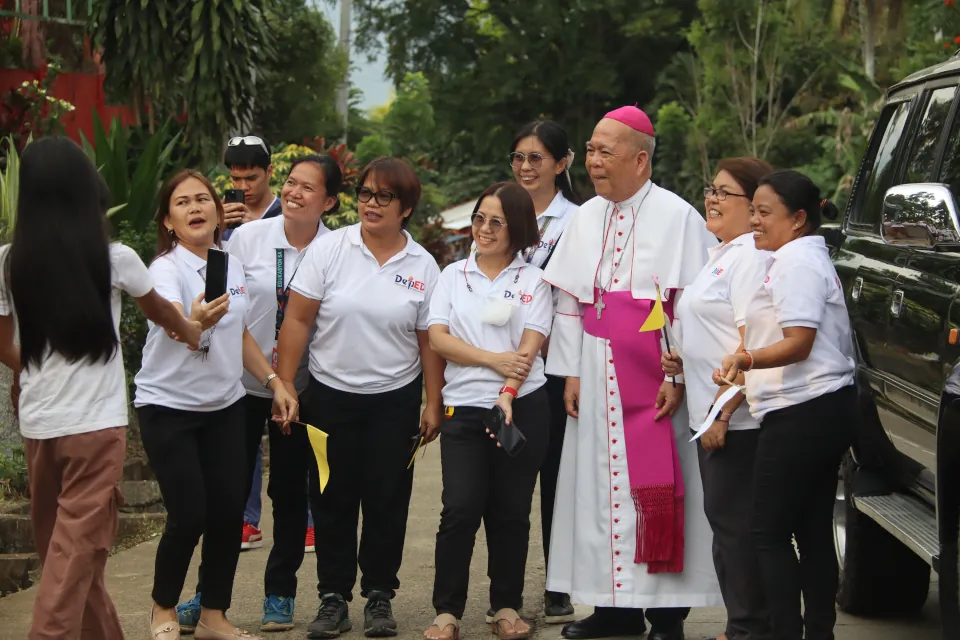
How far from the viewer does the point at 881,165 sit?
5973 millimetres

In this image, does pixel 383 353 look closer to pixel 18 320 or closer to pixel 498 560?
pixel 498 560

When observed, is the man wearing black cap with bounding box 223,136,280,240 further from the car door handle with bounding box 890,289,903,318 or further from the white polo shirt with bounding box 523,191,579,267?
the car door handle with bounding box 890,289,903,318

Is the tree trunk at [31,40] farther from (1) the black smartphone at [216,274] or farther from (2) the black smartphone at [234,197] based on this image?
(1) the black smartphone at [216,274]

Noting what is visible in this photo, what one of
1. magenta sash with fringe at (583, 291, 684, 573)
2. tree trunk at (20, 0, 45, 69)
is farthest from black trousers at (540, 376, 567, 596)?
tree trunk at (20, 0, 45, 69)

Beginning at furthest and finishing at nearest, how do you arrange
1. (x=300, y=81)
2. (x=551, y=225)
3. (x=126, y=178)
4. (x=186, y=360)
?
(x=300, y=81), (x=126, y=178), (x=551, y=225), (x=186, y=360)

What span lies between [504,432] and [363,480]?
690 millimetres

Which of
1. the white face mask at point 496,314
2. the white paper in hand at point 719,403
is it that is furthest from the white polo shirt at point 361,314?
the white paper in hand at point 719,403

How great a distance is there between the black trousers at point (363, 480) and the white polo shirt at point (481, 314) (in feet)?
0.81

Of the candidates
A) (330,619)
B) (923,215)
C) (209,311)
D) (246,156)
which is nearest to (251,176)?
(246,156)

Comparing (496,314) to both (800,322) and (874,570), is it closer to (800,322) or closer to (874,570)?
(800,322)

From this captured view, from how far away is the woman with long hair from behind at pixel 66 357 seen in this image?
4367 mm

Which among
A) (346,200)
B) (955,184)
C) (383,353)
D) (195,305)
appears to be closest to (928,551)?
(955,184)

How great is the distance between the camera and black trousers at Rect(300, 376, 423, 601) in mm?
5656

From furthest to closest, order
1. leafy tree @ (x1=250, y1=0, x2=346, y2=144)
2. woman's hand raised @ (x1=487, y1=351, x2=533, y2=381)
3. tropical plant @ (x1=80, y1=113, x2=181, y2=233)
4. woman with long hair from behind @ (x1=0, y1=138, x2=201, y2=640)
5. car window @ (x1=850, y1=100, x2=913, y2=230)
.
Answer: leafy tree @ (x1=250, y1=0, x2=346, y2=144), tropical plant @ (x1=80, y1=113, x2=181, y2=233), car window @ (x1=850, y1=100, x2=913, y2=230), woman's hand raised @ (x1=487, y1=351, x2=533, y2=381), woman with long hair from behind @ (x1=0, y1=138, x2=201, y2=640)
